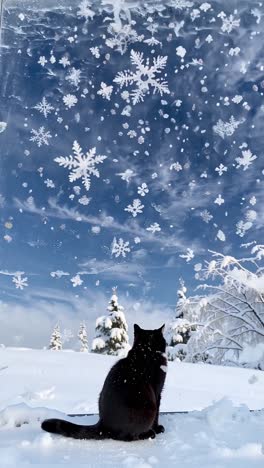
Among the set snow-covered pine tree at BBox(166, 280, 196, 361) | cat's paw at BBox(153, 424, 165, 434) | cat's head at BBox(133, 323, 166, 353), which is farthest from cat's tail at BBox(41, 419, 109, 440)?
snow-covered pine tree at BBox(166, 280, 196, 361)

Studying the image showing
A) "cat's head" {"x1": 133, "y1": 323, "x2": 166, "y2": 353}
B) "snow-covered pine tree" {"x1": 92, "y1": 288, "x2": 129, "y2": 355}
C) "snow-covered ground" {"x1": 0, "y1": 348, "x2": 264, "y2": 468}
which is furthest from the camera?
"snow-covered pine tree" {"x1": 92, "y1": 288, "x2": 129, "y2": 355}

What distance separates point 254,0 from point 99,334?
26.3ft

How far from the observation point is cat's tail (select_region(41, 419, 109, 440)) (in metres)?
1.88

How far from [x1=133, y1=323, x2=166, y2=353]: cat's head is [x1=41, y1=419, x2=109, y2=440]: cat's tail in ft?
1.54

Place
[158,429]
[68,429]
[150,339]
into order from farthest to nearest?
[150,339]
[158,429]
[68,429]

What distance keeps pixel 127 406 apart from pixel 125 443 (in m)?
0.14

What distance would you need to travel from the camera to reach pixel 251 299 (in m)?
9.31

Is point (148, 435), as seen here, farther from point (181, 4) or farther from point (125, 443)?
point (181, 4)

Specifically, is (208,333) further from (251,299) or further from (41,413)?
(41,413)

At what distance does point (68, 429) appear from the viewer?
188 cm

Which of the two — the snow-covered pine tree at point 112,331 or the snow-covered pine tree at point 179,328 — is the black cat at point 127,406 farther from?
the snow-covered pine tree at point 112,331

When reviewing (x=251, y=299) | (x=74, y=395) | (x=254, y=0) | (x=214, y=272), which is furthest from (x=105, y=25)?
(x=251, y=299)

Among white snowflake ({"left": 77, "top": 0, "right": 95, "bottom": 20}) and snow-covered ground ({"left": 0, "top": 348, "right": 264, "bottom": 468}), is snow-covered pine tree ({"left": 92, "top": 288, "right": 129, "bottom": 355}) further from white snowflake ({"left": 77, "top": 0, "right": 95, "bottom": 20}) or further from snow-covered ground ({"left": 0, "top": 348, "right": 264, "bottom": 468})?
white snowflake ({"left": 77, "top": 0, "right": 95, "bottom": 20})

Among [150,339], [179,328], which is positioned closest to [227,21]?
[150,339]
